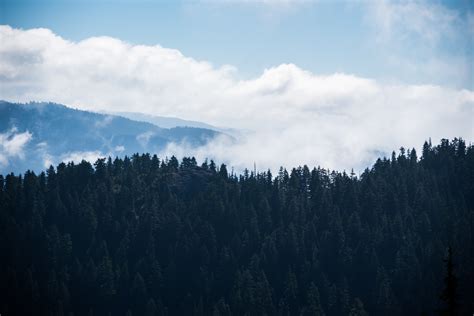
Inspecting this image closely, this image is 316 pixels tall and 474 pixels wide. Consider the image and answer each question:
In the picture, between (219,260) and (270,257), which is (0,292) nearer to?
(219,260)

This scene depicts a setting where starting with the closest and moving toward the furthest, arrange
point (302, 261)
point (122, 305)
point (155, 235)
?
point (122, 305)
point (302, 261)
point (155, 235)

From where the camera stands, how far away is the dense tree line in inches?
6304

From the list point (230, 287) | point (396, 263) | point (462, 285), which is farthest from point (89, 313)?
point (462, 285)

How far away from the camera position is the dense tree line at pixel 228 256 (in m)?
160

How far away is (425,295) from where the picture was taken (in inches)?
6280

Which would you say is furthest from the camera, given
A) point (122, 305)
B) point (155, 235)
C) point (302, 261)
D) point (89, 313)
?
point (155, 235)

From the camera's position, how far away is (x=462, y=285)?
157 m

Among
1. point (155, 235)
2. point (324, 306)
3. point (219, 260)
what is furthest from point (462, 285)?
point (155, 235)

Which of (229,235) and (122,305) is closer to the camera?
(122,305)

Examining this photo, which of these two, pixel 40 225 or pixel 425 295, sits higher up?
pixel 40 225

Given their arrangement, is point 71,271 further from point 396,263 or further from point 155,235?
point 396,263

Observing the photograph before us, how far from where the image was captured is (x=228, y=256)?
178m

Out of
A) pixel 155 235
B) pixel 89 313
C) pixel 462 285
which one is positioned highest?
pixel 155 235

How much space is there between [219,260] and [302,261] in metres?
25.9
